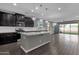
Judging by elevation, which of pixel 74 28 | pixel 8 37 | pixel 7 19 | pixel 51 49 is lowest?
pixel 51 49

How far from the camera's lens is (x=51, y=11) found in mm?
4969

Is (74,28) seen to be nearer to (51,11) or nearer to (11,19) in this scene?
(51,11)

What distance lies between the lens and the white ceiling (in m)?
4.04

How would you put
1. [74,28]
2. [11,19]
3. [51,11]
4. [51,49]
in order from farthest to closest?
[11,19], [51,11], [51,49], [74,28]

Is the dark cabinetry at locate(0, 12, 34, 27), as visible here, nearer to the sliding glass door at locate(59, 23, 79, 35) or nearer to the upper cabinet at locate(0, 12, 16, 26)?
the upper cabinet at locate(0, 12, 16, 26)

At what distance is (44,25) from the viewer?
3871 millimetres

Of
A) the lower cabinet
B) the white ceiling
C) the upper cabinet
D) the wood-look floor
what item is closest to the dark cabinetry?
the upper cabinet

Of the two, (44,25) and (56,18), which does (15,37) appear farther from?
(56,18)

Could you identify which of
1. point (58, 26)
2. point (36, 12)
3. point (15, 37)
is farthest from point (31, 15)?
point (15, 37)

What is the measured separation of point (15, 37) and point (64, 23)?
3.01 meters

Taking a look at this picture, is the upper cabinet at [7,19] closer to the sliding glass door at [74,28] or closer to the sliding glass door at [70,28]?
the sliding glass door at [70,28]

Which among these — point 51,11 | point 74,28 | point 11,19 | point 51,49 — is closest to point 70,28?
point 74,28

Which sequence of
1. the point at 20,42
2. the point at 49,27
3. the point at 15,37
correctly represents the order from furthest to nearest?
the point at 15,37
the point at 20,42
the point at 49,27

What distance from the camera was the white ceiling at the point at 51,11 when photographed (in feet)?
13.3
